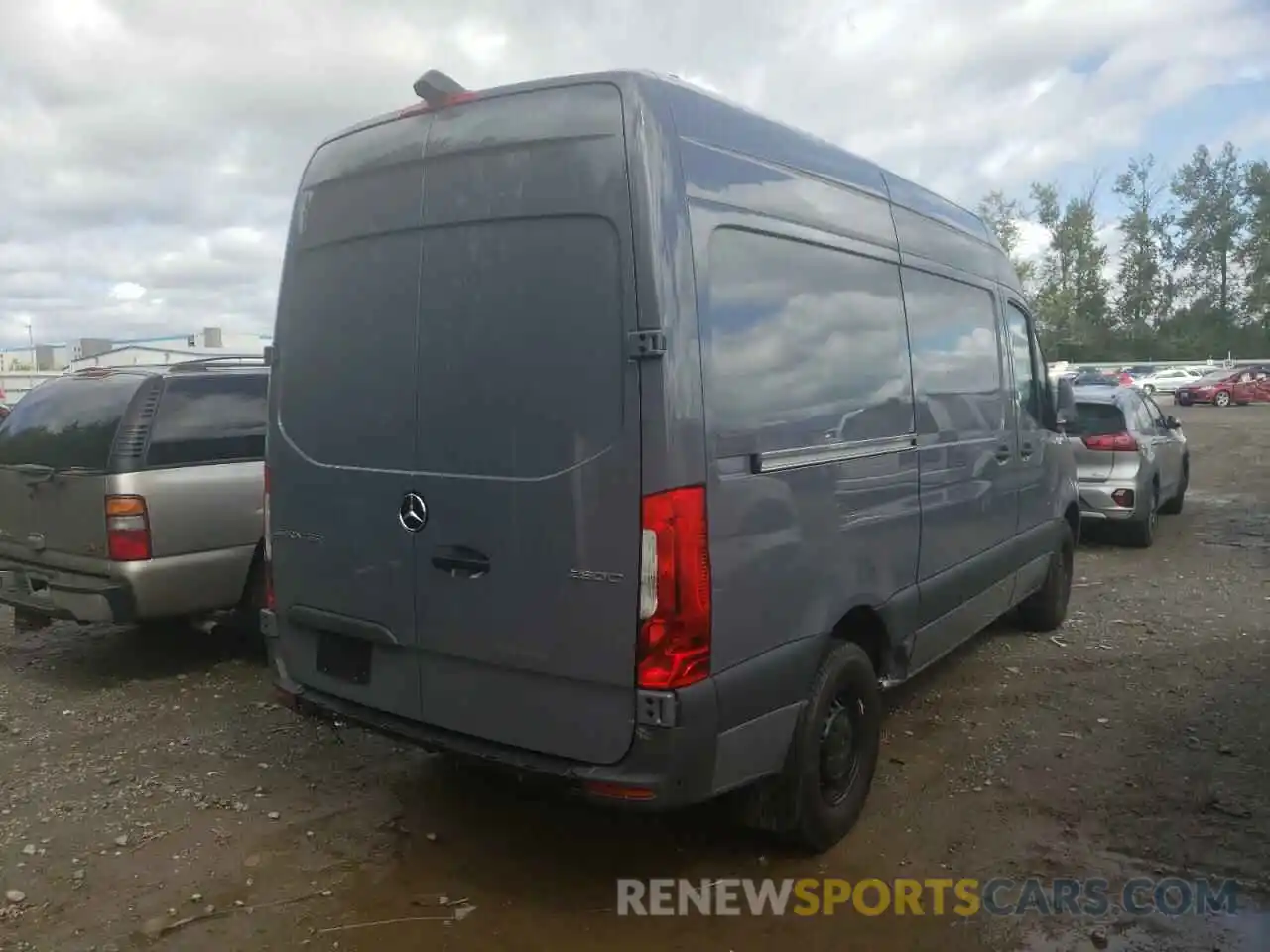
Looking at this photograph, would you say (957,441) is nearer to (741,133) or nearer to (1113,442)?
(741,133)

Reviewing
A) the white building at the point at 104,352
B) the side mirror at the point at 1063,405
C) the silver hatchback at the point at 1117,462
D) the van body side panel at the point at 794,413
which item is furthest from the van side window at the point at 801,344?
the white building at the point at 104,352

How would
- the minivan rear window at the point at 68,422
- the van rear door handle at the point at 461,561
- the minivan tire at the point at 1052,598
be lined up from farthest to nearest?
the minivan tire at the point at 1052,598
the minivan rear window at the point at 68,422
the van rear door handle at the point at 461,561

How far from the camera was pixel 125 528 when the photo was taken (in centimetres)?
560

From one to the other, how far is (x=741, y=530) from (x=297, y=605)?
1.88 metres

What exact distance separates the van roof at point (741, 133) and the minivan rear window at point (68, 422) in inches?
106

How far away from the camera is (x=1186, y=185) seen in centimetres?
7400

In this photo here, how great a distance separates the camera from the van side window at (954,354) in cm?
463

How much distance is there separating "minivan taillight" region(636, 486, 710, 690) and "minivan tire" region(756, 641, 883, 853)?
732mm

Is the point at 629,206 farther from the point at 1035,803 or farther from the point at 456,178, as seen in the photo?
the point at 1035,803

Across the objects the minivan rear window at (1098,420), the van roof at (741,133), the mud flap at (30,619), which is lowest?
the mud flap at (30,619)

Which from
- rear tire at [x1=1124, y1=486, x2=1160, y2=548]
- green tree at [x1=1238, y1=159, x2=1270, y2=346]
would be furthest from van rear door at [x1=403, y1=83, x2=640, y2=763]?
green tree at [x1=1238, y1=159, x2=1270, y2=346]

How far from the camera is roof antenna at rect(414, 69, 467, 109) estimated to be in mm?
3635

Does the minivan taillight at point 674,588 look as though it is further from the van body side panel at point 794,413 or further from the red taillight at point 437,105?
the red taillight at point 437,105

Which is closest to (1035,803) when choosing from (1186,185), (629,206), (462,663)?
(462,663)
